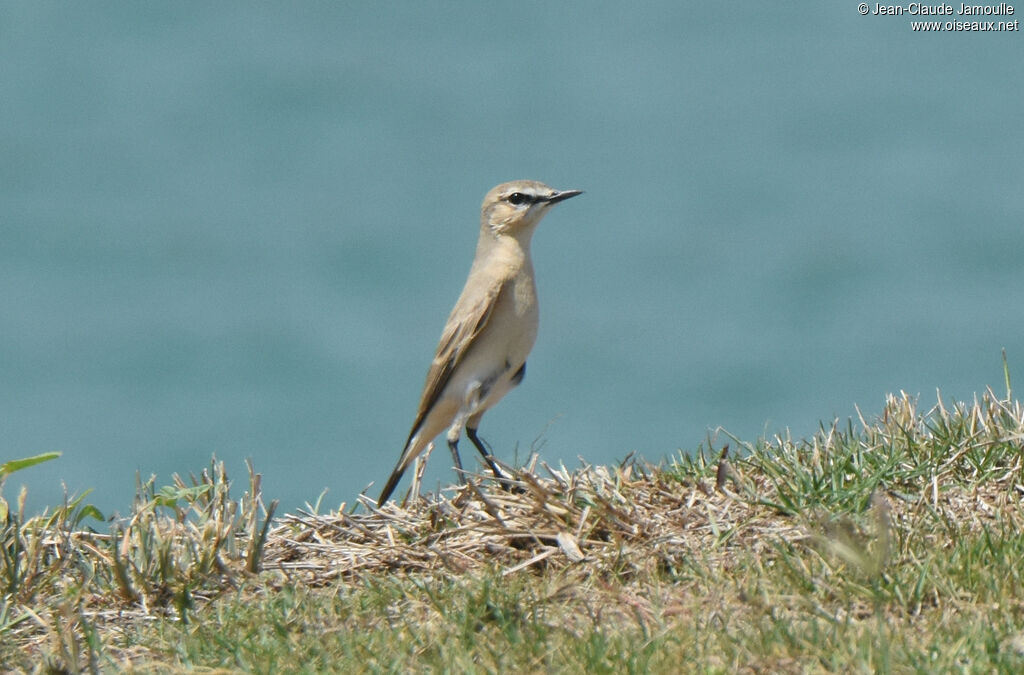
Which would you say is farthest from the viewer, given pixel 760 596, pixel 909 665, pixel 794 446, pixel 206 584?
pixel 794 446

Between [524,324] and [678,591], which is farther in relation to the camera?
[524,324]

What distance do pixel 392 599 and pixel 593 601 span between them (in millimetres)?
698

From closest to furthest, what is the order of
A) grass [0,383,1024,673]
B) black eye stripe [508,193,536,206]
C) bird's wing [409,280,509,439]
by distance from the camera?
1. grass [0,383,1024,673]
2. bird's wing [409,280,509,439]
3. black eye stripe [508,193,536,206]

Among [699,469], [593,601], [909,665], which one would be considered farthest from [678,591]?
[699,469]

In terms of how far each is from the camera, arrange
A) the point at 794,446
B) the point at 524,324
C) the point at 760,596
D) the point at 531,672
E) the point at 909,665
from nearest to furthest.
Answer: the point at 909,665 < the point at 531,672 < the point at 760,596 < the point at 794,446 < the point at 524,324

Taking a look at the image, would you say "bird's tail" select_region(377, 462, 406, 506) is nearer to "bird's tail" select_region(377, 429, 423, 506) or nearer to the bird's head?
"bird's tail" select_region(377, 429, 423, 506)

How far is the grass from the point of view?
405cm

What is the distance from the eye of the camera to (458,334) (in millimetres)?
8016

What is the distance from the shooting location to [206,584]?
5.24 metres

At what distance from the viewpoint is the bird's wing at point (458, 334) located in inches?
313

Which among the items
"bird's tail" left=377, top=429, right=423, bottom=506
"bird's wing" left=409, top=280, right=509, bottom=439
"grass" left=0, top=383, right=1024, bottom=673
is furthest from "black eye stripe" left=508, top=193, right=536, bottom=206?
"grass" left=0, top=383, right=1024, bottom=673

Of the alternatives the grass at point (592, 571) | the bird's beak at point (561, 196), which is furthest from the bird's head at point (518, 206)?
the grass at point (592, 571)

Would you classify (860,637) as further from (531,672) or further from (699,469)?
(699,469)

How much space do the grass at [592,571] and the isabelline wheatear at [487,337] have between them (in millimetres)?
1857
